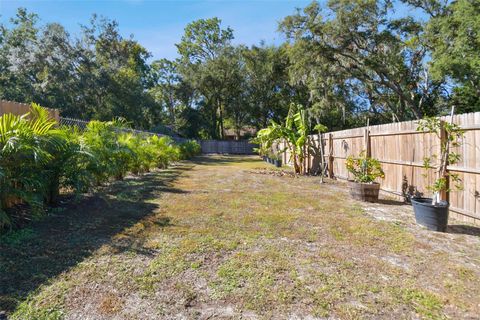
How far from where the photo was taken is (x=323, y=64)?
16875mm

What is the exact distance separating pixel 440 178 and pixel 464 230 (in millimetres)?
781

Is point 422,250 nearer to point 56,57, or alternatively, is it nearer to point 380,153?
point 380,153

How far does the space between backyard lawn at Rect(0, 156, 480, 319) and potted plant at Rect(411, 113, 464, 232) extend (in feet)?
0.66

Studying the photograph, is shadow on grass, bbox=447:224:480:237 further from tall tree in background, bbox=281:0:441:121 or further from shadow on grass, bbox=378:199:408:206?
tall tree in background, bbox=281:0:441:121

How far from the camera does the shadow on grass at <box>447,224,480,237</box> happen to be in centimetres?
383

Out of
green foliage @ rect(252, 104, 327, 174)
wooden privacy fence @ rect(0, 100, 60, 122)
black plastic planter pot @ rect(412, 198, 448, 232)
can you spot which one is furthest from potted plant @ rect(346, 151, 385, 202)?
wooden privacy fence @ rect(0, 100, 60, 122)

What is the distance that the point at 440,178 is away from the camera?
4297 mm

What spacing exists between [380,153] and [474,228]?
293cm

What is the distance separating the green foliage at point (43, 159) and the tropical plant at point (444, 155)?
5.43 metres

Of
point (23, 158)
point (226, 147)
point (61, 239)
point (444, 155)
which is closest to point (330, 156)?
point (444, 155)

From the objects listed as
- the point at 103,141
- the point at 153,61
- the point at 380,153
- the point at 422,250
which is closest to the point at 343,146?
the point at 380,153

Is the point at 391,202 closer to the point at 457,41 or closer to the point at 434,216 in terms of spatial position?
the point at 434,216

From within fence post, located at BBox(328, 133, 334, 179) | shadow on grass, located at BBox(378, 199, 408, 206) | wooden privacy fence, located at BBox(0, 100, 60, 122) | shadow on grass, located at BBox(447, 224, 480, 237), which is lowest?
shadow on grass, located at BBox(447, 224, 480, 237)

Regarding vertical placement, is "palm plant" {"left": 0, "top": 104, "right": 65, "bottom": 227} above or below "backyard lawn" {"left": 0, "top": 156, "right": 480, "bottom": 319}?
above
